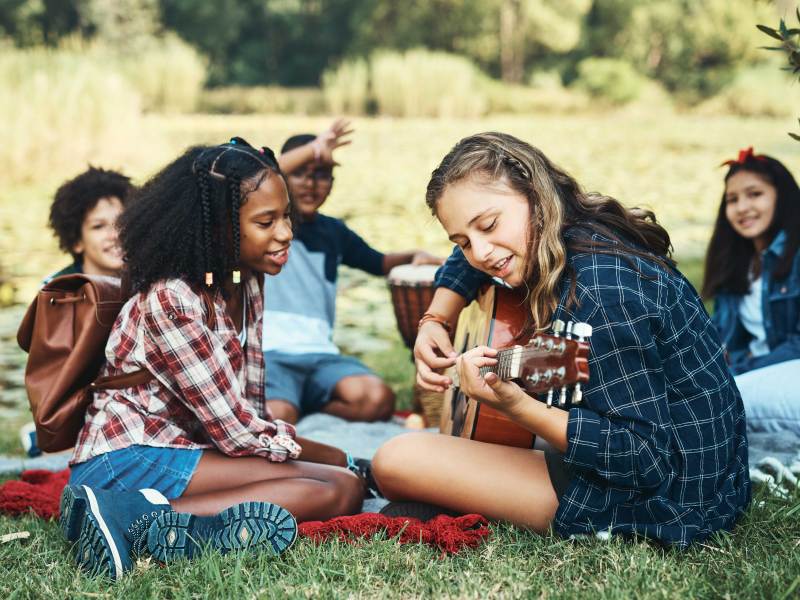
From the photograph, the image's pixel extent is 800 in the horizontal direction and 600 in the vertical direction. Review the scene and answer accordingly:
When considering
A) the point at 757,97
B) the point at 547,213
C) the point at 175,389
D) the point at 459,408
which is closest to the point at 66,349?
the point at 175,389

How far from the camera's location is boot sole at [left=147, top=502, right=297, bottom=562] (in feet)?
8.08

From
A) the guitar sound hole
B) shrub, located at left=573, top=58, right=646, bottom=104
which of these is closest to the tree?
shrub, located at left=573, top=58, right=646, bottom=104

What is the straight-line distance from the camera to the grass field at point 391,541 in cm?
227

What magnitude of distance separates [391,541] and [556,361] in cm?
82

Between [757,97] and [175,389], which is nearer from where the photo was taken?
[175,389]

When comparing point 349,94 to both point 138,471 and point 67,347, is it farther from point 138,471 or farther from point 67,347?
point 138,471

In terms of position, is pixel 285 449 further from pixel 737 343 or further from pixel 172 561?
pixel 737 343

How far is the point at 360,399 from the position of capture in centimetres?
419

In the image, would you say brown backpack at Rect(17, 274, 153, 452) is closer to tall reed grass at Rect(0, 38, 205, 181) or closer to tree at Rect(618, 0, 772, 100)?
tall reed grass at Rect(0, 38, 205, 181)

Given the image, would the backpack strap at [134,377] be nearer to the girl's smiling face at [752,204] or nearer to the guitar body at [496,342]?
the guitar body at [496,342]

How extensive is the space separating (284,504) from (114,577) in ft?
1.85

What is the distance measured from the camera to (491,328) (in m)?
2.83

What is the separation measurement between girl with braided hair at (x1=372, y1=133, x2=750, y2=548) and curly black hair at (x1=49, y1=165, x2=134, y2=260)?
6.85 feet

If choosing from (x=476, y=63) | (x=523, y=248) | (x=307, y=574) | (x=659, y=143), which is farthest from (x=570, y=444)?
(x=476, y=63)
